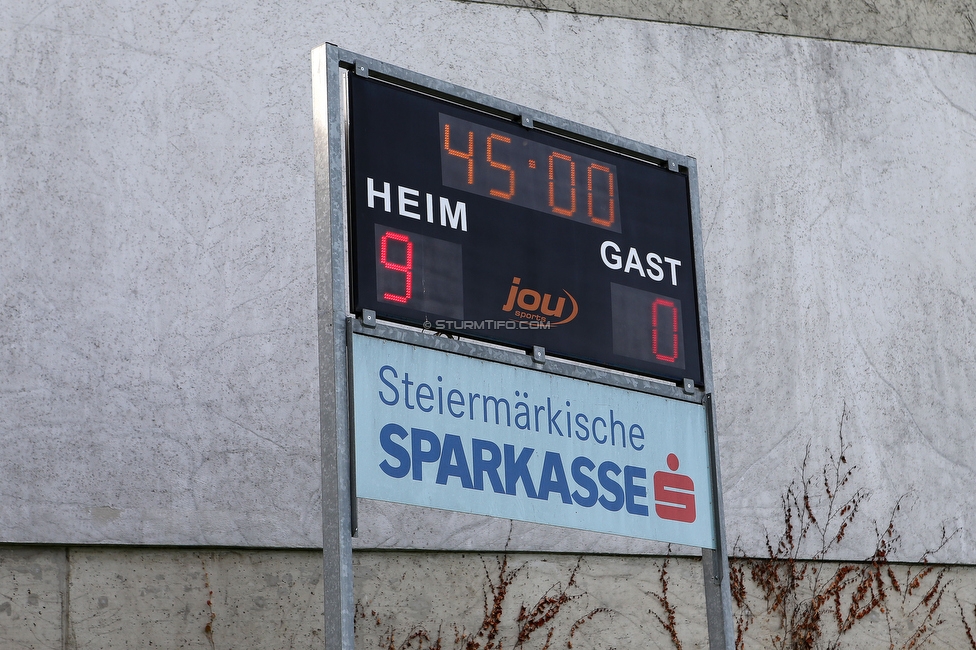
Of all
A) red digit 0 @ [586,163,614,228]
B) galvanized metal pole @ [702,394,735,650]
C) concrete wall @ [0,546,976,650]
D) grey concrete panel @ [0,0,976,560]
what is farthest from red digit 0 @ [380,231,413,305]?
concrete wall @ [0,546,976,650]

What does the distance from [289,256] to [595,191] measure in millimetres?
2846

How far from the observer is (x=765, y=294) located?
926 cm

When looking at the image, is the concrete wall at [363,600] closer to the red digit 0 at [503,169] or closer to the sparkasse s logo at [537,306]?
the sparkasse s logo at [537,306]

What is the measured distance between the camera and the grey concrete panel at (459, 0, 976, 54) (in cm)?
948

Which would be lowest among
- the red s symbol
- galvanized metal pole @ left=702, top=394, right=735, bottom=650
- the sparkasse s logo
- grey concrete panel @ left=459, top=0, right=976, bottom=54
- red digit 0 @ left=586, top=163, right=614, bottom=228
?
galvanized metal pole @ left=702, top=394, right=735, bottom=650

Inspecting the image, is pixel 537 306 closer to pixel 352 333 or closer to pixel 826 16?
pixel 352 333

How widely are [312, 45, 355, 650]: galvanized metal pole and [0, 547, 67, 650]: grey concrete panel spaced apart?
3.00 m

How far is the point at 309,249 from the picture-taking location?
7.95m

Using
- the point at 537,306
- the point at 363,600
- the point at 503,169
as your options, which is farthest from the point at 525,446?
the point at 363,600

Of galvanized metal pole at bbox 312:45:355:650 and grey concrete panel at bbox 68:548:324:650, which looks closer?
galvanized metal pole at bbox 312:45:355:650

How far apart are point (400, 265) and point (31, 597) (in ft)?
10.9

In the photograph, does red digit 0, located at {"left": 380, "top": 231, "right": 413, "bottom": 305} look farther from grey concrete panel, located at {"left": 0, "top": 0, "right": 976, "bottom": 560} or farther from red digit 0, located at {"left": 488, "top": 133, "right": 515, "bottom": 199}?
grey concrete panel, located at {"left": 0, "top": 0, "right": 976, "bottom": 560}

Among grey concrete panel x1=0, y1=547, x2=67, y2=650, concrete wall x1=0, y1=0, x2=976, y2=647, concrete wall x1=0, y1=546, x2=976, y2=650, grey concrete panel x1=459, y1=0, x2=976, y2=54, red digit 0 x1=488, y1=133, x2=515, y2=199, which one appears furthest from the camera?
grey concrete panel x1=459, y1=0, x2=976, y2=54

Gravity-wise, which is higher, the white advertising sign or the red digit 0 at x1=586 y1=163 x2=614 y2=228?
the red digit 0 at x1=586 y1=163 x2=614 y2=228
